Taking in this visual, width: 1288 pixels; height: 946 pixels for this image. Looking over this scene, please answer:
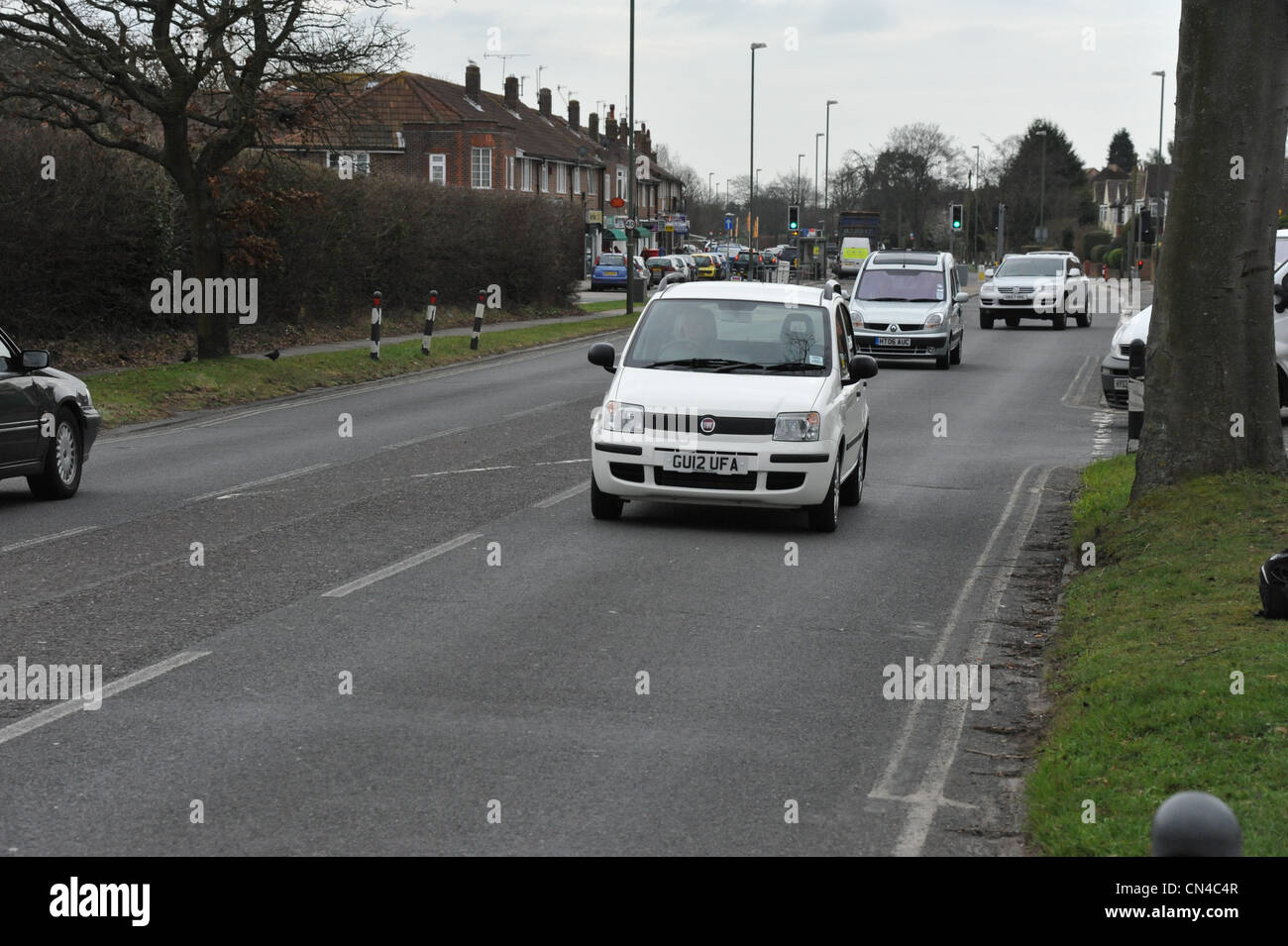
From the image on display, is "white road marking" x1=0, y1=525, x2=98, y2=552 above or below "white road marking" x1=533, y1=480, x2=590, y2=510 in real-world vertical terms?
above

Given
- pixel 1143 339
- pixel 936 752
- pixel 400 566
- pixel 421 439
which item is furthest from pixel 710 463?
pixel 1143 339

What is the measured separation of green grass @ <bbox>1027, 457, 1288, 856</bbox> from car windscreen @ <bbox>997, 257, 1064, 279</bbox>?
108 ft

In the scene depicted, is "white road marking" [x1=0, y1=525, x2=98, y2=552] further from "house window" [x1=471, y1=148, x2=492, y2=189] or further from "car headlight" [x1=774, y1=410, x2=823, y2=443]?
"house window" [x1=471, y1=148, x2=492, y2=189]

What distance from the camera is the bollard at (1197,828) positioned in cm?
289

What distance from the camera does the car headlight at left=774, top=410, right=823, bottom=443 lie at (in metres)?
11.9

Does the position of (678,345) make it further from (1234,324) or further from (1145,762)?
(1145,762)

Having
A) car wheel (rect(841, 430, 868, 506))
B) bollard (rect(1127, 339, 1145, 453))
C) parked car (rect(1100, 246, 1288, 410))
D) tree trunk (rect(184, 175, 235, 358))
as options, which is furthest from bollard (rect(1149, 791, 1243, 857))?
tree trunk (rect(184, 175, 235, 358))

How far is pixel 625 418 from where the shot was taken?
12.1m

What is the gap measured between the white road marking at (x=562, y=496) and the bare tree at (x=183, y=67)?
11119mm

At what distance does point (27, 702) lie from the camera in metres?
7.11

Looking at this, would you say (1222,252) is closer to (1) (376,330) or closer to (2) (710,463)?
(2) (710,463)

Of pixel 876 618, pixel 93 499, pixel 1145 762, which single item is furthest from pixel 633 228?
pixel 1145 762

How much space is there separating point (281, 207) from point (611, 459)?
66.6 ft

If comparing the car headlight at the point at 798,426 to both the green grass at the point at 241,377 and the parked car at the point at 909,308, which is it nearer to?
the green grass at the point at 241,377
